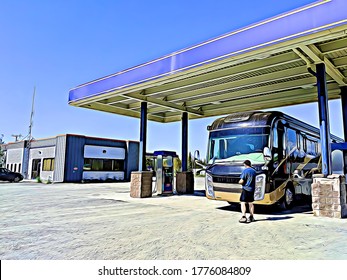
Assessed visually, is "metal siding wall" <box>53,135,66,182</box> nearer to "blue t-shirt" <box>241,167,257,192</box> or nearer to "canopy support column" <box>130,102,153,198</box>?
"canopy support column" <box>130,102,153,198</box>

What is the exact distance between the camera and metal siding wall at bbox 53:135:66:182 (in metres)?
27.8

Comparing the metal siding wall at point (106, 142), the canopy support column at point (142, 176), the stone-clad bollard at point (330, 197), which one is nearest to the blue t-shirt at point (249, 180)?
the stone-clad bollard at point (330, 197)

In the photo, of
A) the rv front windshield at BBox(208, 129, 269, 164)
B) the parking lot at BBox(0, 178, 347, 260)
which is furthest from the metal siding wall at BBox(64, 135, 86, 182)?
the rv front windshield at BBox(208, 129, 269, 164)

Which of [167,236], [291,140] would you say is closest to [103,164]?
[291,140]

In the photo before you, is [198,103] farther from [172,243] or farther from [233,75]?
[172,243]

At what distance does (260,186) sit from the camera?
8.21 m

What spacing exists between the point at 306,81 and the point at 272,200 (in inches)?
204

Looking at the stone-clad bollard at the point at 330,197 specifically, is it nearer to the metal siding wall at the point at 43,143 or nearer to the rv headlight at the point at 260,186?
the rv headlight at the point at 260,186

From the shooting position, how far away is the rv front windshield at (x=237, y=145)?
8.65 m

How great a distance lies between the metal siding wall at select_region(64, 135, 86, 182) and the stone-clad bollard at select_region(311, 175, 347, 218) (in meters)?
24.6

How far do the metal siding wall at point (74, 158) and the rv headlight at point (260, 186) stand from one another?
2344cm

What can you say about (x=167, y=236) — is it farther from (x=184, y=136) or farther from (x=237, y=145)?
(x=184, y=136)

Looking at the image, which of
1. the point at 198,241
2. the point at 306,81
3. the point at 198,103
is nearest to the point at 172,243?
the point at 198,241
